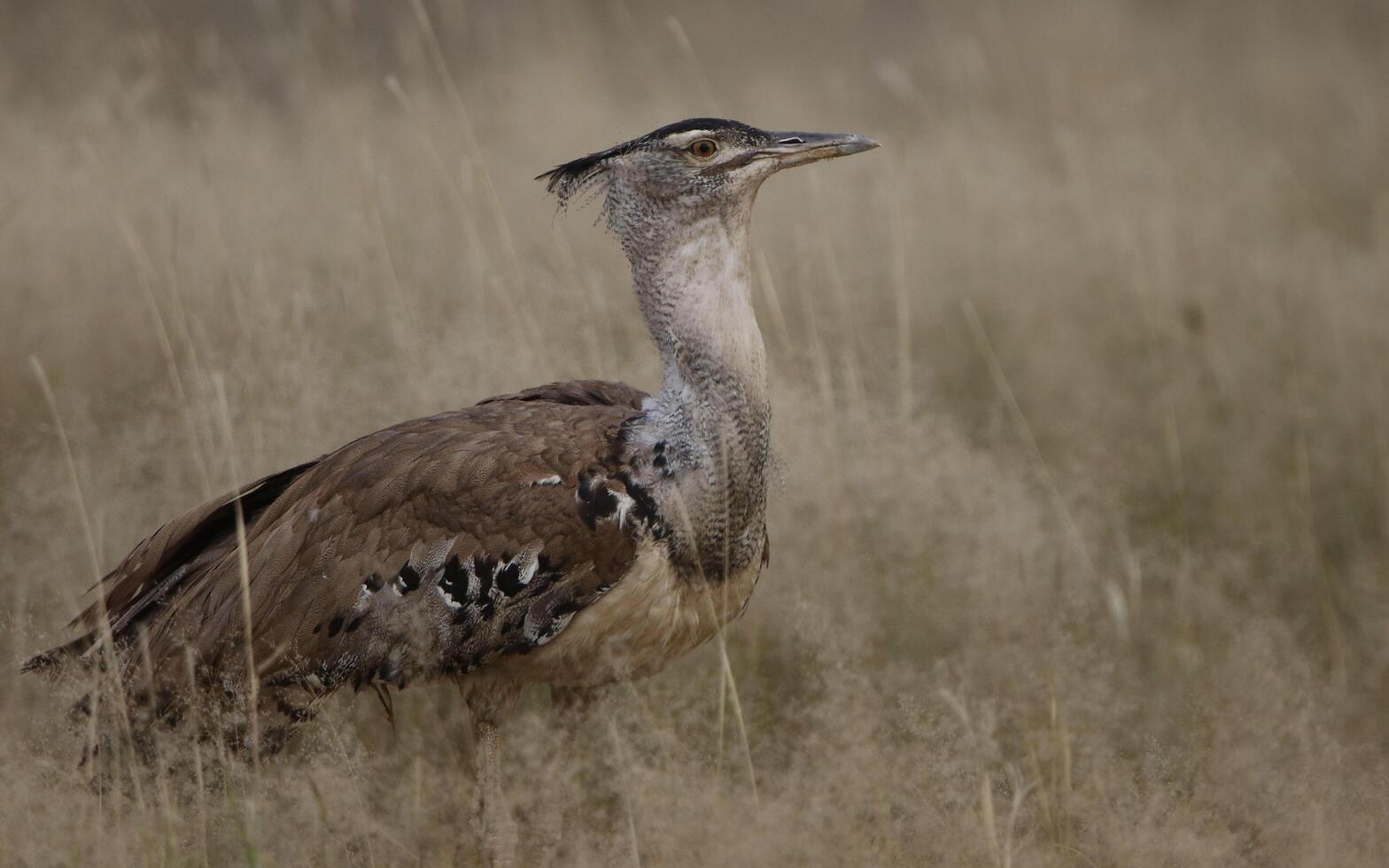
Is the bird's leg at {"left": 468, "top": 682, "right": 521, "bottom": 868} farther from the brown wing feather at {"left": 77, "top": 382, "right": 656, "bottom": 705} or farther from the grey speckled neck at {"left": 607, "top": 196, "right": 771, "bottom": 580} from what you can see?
the grey speckled neck at {"left": 607, "top": 196, "right": 771, "bottom": 580}

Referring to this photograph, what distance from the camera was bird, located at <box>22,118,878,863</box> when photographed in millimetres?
2465

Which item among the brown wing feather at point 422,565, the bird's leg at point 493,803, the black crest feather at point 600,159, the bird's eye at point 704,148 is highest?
the black crest feather at point 600,159

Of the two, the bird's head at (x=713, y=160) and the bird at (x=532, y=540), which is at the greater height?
the bird's head at (x=713, y=160)

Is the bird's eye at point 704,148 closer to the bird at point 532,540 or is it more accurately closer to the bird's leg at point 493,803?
the bird at point 532,540

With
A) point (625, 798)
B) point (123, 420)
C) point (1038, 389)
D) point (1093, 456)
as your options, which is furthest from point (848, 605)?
point (123, 420)

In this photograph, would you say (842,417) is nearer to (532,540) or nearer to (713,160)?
(713,160)

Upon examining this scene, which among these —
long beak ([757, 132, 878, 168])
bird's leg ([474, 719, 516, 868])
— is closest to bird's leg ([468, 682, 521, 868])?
bird's leg ([474, 719, 516, 868])

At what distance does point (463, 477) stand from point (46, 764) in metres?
0.85

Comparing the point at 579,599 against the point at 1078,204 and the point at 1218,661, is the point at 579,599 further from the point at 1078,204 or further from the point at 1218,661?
the point at 1078,204

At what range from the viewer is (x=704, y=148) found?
259cm

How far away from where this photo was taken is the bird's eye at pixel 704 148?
259 cm

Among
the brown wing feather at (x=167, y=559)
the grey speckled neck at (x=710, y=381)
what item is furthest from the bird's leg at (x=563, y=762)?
the brown wing feather at (x=167, y=559)

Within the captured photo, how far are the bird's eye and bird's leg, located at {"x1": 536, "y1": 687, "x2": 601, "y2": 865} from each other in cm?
105

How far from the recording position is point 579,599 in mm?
2434
